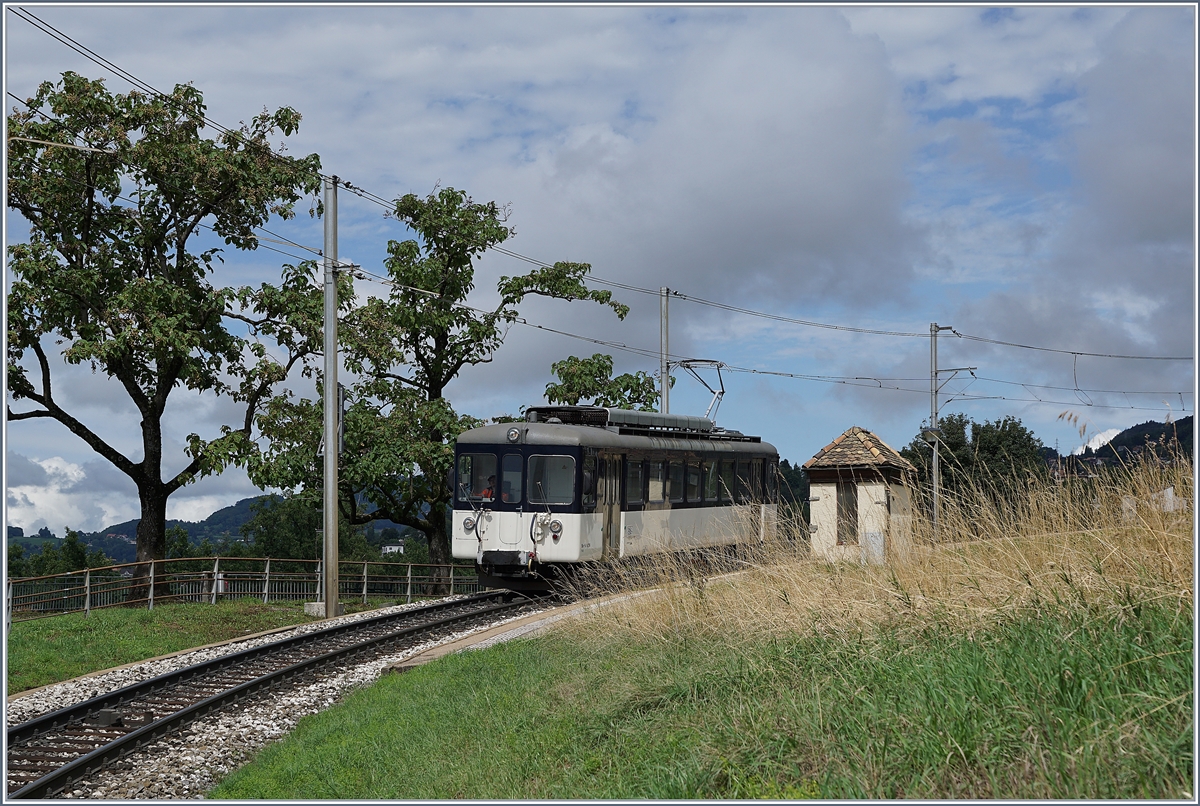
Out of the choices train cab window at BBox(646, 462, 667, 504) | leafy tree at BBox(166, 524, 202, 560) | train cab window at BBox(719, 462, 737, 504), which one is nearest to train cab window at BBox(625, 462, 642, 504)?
train cab window at BBox(646, 462, 667, 504)

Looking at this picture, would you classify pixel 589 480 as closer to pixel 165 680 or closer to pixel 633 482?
pixel 633 482

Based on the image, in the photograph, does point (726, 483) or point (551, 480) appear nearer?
point (551, 480)

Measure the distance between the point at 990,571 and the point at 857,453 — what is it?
1799cm

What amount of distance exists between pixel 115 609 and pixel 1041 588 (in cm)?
1725

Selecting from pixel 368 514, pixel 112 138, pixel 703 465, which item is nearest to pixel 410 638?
pixel 703 465

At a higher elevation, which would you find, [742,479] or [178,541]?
[742,479]

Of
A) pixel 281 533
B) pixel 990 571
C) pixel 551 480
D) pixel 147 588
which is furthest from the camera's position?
pixel 281 533

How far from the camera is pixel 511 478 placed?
1886 centimetres

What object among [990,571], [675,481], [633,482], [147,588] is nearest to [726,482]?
[675,481]

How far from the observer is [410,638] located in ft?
53.2

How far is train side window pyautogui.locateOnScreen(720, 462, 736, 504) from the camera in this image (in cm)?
2330

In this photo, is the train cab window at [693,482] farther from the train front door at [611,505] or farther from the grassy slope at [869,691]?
the grassy slope at [869,691]

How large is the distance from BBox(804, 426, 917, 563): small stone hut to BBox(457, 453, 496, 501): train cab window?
18.7ft

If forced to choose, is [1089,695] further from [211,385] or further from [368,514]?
[368,514]
